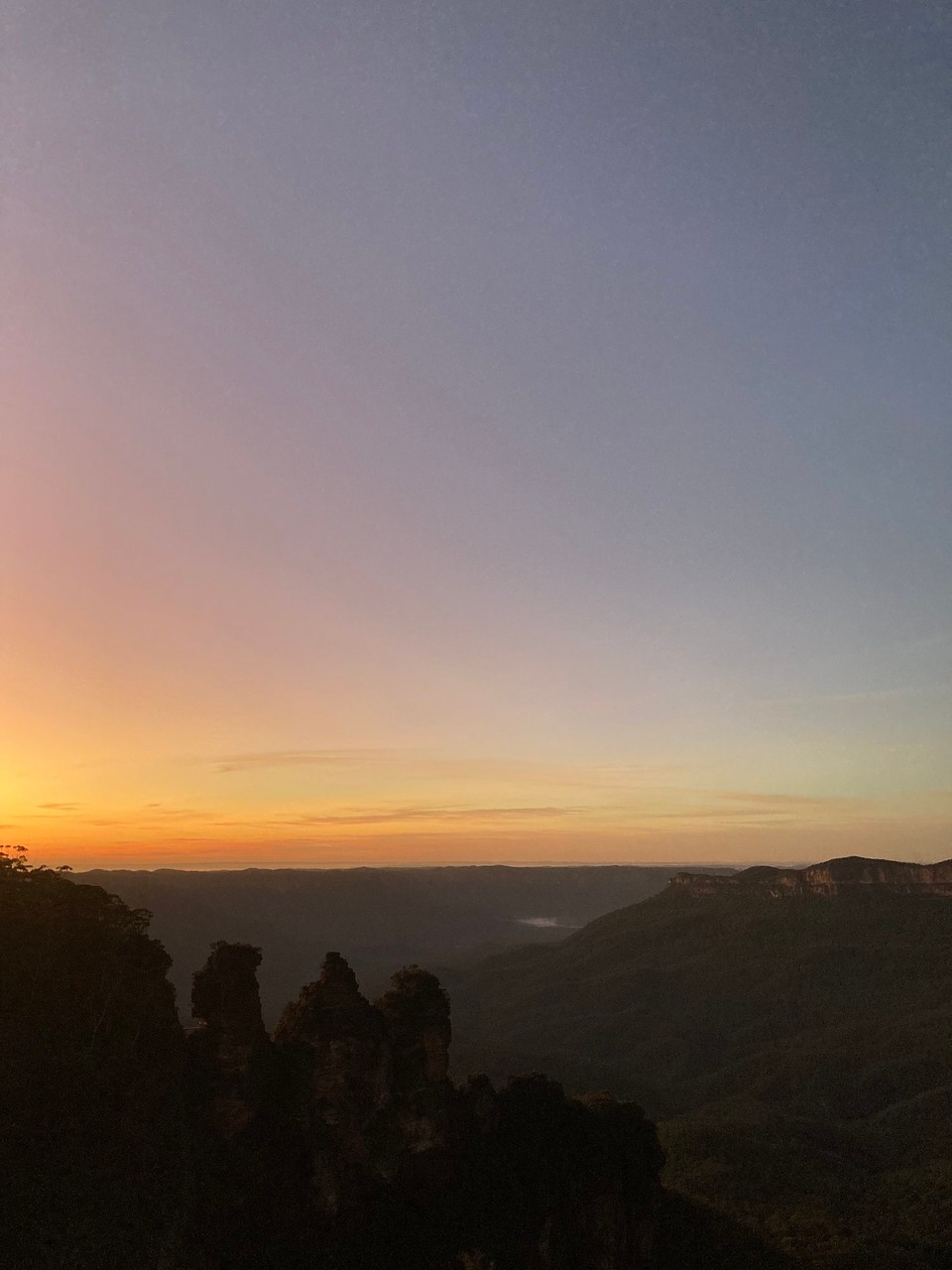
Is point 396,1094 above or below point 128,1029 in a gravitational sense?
below

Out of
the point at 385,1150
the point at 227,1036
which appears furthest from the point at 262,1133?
the point at 385,1150

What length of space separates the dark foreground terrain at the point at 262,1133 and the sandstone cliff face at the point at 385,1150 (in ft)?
0.41

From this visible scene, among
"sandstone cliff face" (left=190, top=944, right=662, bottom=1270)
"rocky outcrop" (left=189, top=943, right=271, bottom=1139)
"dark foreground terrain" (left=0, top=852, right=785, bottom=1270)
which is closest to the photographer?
"dark foreground terrain" (left=0, top=852, right=785, bottom=1270)

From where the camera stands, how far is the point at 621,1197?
224 ft

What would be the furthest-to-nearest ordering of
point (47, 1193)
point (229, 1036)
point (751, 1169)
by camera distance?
point (751, 1169), point (229, 1036), point (47, 1193)

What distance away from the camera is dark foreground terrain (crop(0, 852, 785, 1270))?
4456 cm

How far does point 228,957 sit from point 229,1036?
478 centimetres

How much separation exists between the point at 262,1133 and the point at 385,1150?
8995mm

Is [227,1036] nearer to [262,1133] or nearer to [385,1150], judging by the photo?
[262,1133]

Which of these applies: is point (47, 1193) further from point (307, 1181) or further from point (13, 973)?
point (307, 1181)

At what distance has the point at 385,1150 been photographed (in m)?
59.5

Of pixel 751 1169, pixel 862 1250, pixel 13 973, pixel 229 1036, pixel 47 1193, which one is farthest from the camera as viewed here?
pixel 751 1169

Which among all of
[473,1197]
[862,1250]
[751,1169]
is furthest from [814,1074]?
[473,1197]

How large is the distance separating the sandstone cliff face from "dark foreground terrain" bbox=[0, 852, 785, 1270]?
13 cm
